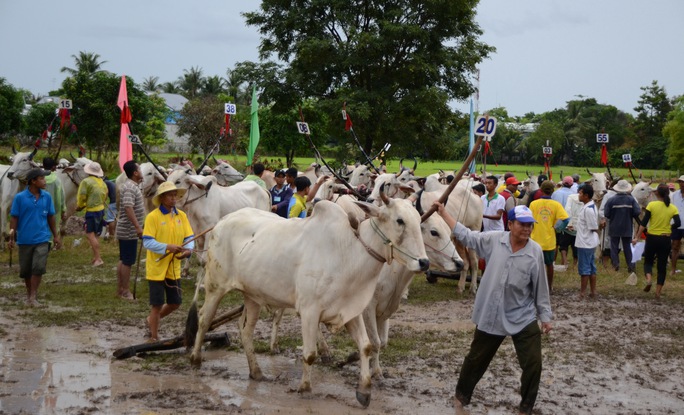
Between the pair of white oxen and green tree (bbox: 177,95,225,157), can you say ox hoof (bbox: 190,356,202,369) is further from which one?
green tree (bbox: 177,95,225,157)

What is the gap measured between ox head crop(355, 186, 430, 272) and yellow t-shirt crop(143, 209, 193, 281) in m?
2.44

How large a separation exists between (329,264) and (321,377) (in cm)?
144

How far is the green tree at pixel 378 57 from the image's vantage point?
29750 millimetres

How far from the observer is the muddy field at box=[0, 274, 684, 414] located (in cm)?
678

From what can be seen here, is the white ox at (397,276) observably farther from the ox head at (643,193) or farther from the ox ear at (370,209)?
the ox head at (643,193)

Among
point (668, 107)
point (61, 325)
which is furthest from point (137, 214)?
point (668, 107)

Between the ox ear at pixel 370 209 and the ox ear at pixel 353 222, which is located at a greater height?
the ox ear at pixel 370 209

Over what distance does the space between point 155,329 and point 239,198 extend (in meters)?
5.16

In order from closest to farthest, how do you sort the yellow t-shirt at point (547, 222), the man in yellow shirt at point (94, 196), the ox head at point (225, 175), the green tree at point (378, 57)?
the yellow t-shirt at point (547, 222) < the man in yellow shirt at point (94, 196) < the ox head at point (225, 175) < the green tree at point (378, 57)

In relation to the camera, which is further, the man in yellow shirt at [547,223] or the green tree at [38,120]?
the green tree at [38,120]

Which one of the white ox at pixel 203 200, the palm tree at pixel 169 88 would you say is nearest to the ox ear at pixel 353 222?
the white ox at pixel 203 200

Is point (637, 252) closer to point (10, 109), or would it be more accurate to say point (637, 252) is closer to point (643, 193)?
point (643, 193)

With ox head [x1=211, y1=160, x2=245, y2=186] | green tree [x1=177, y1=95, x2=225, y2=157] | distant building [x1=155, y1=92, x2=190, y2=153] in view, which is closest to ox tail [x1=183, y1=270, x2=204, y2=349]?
ox head [x1=211, y1=160, x2=245, y2=186]

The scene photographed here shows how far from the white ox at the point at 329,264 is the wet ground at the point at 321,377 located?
435 millimetres
